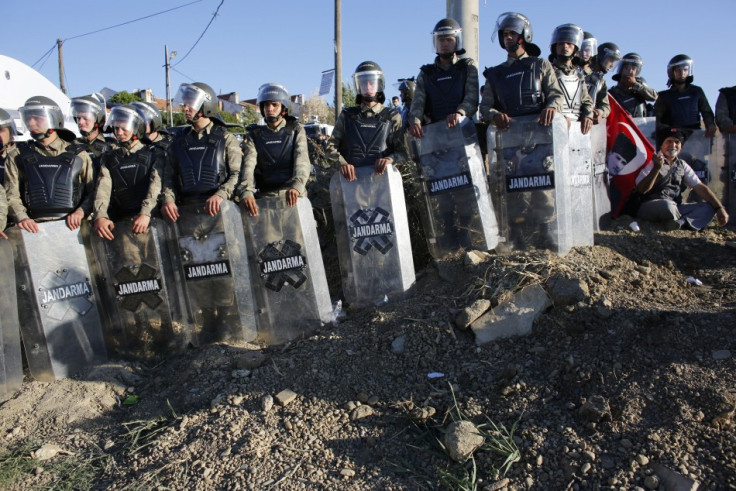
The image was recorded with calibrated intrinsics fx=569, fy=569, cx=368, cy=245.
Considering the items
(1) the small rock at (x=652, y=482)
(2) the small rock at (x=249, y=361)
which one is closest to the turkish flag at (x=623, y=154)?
(1) the small rock at (x=652, y=482)

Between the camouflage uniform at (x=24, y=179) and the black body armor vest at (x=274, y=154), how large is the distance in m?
1.41

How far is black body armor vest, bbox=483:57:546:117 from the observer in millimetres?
5008

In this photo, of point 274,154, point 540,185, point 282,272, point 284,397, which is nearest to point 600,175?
point 540,185

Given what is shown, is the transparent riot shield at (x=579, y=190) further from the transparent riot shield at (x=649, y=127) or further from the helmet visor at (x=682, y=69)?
the helmet visor at (x=682, y=69)

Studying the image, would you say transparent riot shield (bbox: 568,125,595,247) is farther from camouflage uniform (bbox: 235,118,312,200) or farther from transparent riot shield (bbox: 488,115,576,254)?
camouflage uniform (bbox: 235,118,312,200)

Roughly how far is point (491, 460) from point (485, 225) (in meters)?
2.57

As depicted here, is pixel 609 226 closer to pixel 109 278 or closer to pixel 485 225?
pixel 485 225

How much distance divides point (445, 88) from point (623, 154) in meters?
2.21

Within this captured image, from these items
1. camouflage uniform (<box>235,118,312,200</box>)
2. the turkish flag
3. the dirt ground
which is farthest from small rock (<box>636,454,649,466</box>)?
the turkish flag

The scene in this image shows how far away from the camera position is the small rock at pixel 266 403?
143 inches

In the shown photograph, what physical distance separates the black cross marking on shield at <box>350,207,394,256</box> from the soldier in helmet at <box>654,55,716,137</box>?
4040 millimetres

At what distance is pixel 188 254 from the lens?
15.5 ft

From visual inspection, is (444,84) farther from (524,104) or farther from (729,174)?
(729,174)

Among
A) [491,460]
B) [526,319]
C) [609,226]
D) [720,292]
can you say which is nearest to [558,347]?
[526,319]
